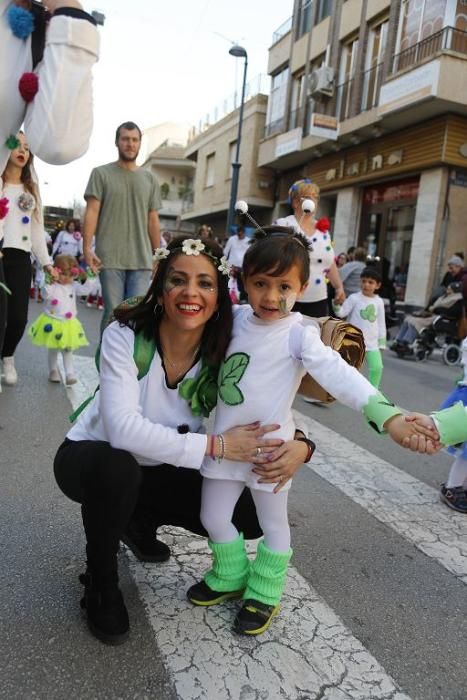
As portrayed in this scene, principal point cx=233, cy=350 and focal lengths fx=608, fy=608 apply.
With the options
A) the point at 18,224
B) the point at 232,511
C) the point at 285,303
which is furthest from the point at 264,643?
the point at 18,224

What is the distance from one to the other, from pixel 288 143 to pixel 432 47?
675 cm

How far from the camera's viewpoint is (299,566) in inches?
99.5

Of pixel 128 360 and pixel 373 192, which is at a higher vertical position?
pixel 373 192

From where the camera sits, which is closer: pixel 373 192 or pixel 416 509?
pixel 416 509

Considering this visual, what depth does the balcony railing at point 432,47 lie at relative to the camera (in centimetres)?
1310

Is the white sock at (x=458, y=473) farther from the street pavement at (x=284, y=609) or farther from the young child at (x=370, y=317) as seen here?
the young child at (x=370, y=317)

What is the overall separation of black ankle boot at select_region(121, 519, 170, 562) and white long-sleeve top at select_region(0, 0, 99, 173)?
1338 millimetres

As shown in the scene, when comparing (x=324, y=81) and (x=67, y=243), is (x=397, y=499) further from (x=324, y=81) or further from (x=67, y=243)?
(x=324, y=81)

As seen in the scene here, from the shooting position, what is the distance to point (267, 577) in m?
2.09

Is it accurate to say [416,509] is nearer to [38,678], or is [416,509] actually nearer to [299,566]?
[299,566]

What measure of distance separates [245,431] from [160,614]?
0.72 metres

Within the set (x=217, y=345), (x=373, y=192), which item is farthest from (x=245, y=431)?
(x=373, y=192)

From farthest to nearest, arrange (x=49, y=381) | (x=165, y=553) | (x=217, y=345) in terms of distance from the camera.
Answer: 1. (x=49, y=381)
2. (x=165, y=553)
3. (x=217, y=345)

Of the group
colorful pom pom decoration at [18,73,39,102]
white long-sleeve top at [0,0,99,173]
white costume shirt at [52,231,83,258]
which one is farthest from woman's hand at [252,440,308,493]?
white costume shirt at [52,231,83,258]
